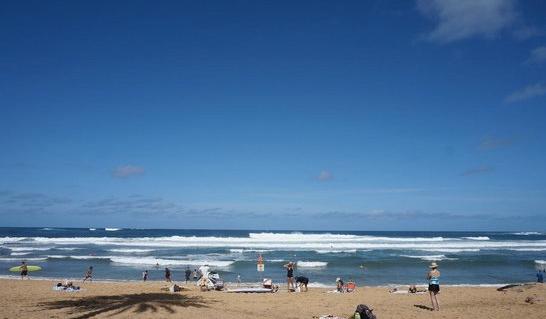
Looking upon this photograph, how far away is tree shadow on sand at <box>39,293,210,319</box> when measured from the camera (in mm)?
13625

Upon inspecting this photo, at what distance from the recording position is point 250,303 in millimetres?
16266

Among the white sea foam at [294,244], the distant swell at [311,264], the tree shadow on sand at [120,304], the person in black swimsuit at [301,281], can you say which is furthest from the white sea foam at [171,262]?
the tree shadow on sand at [120,304]

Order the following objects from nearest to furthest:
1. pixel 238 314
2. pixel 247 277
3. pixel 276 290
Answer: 1. pixel 238 314
2. pixel 276 290
3. pixel 247 277

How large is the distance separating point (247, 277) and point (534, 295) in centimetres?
1552

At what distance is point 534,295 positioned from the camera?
17547 mm

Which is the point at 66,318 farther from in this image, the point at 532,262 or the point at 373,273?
the point at 532,262

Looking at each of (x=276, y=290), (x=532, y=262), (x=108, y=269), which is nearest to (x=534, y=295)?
(x=276, y=290)

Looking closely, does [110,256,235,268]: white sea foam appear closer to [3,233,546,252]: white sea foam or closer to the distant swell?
the distant swell

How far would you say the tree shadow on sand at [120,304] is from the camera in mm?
13625

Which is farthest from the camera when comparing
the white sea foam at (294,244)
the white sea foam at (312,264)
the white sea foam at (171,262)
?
the white sea foam at (294,244)

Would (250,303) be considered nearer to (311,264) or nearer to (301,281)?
(301,281)

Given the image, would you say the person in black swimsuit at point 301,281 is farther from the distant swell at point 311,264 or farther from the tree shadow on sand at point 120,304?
the distant swell at point 311,264

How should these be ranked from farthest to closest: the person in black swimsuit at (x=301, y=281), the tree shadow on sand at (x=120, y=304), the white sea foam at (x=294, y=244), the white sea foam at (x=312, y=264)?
the white sea foam at (x=294, y=244)
the white sea foam at (x=312, y=264)
the person in black swimsuit at (x=301, y=281)
the tree shadow on sand at (x=120, y=304)

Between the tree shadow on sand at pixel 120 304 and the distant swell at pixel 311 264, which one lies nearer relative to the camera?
the tree shadow on sand at pixel 120 304
